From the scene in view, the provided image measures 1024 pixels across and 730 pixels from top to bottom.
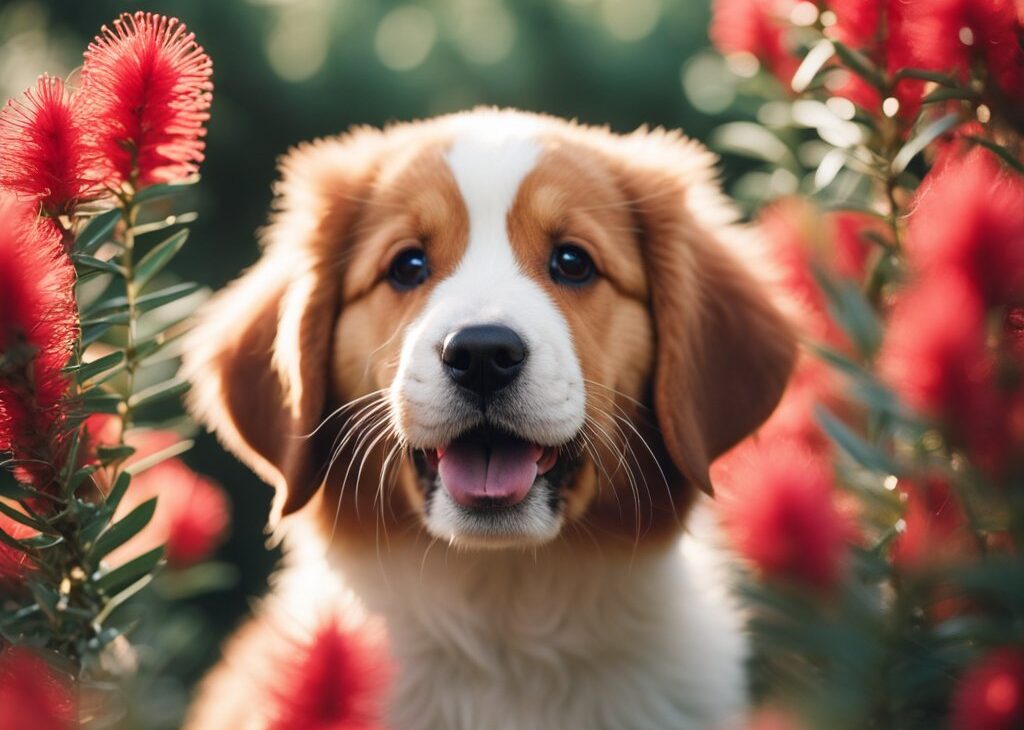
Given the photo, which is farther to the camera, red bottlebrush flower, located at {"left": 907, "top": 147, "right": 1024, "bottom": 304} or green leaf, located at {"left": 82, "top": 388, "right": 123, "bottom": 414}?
green leaf, located at {"left": 82, "top": 388, "right": 123, "bottom": 414}

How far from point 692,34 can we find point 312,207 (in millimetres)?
3111

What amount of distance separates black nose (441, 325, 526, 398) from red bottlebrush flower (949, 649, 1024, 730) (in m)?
1.37

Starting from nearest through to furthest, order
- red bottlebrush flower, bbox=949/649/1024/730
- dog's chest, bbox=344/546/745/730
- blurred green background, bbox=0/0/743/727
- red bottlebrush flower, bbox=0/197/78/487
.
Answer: red bottlebrush flower, bbox=949/649/1024/730 → red bottlebrush flower, bbox=0/197/78/487 → dog's chest, bbox=344/546/745/730 → blurred green background, bbox=0/0/743/727

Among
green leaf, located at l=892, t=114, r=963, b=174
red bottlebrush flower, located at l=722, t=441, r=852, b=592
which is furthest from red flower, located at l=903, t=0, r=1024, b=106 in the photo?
red bottlebrush flower, located at l=722, t=441, r=852, b=592

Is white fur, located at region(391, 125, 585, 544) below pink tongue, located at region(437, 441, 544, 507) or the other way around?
the other way around

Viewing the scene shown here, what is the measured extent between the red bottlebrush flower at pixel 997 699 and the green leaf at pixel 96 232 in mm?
1373

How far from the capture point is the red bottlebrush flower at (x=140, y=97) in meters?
1.53

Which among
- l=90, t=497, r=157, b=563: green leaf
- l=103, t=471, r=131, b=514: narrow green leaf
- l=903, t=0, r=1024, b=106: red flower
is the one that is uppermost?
l=903, t=0, r=1024, b=106: red flower

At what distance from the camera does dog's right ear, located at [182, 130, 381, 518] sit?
2639 mm

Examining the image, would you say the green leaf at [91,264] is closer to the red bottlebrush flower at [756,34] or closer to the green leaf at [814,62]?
the green leaf at [814,62]

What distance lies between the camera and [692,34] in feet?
17.5

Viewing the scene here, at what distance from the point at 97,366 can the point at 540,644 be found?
57.7 inches

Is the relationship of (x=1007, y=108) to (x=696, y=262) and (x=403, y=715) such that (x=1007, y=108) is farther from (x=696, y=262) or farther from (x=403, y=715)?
(x=403, y=715)

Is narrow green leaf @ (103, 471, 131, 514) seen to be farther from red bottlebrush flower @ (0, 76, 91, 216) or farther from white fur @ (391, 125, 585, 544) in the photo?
white fur @ (391, 125, 585, 544)
